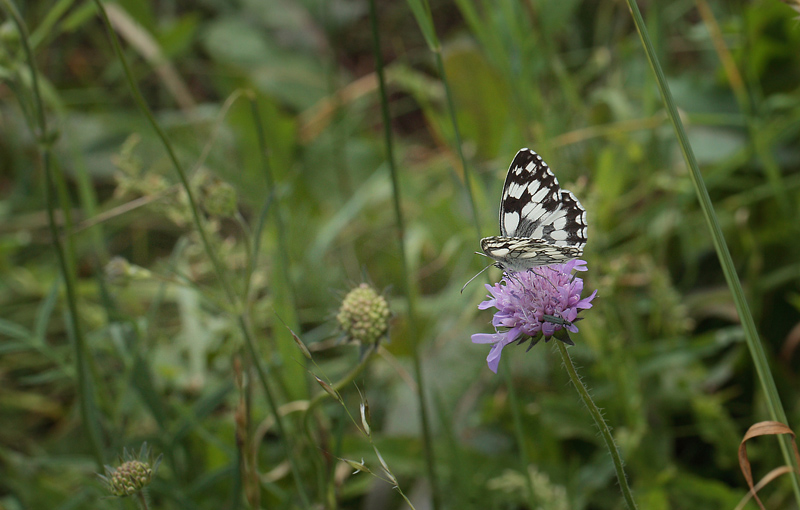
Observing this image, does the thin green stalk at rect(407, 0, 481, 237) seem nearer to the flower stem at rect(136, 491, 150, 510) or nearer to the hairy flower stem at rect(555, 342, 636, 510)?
the hairy flower stem at rect(555, 342, 636, 510)

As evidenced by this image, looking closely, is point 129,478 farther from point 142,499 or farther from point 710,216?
point 710,216

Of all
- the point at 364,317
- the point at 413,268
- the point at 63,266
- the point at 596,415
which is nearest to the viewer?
the point at 596,415

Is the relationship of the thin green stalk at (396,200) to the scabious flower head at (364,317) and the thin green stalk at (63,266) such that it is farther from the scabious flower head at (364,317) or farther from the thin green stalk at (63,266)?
the thin green stalk at (63,266)

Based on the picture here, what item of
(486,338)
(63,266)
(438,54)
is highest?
(438,54)

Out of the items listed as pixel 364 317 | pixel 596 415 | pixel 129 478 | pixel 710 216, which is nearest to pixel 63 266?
pixel 129 478

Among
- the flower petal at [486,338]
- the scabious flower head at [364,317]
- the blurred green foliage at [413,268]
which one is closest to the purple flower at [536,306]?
the flower petal at [486,338]

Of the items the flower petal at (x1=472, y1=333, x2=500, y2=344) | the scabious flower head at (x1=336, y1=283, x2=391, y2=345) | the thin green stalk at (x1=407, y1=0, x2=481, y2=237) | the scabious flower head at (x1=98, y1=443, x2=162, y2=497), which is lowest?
the scabious flower head at (x1=98, y1=443, x2=162, y2=497)

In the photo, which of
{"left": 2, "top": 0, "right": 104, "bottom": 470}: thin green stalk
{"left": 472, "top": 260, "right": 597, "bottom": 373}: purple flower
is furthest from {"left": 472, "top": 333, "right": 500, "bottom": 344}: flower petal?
{"left": 2, "top": 0, "right": 104, "bottom": 470}: thin green stalk

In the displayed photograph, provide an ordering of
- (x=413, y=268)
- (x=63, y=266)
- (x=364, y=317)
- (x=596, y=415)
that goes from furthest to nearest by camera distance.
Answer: (x=413, y=268)
(x=63, y=266)
(x=364, y=317)
(x=596, y=415)
